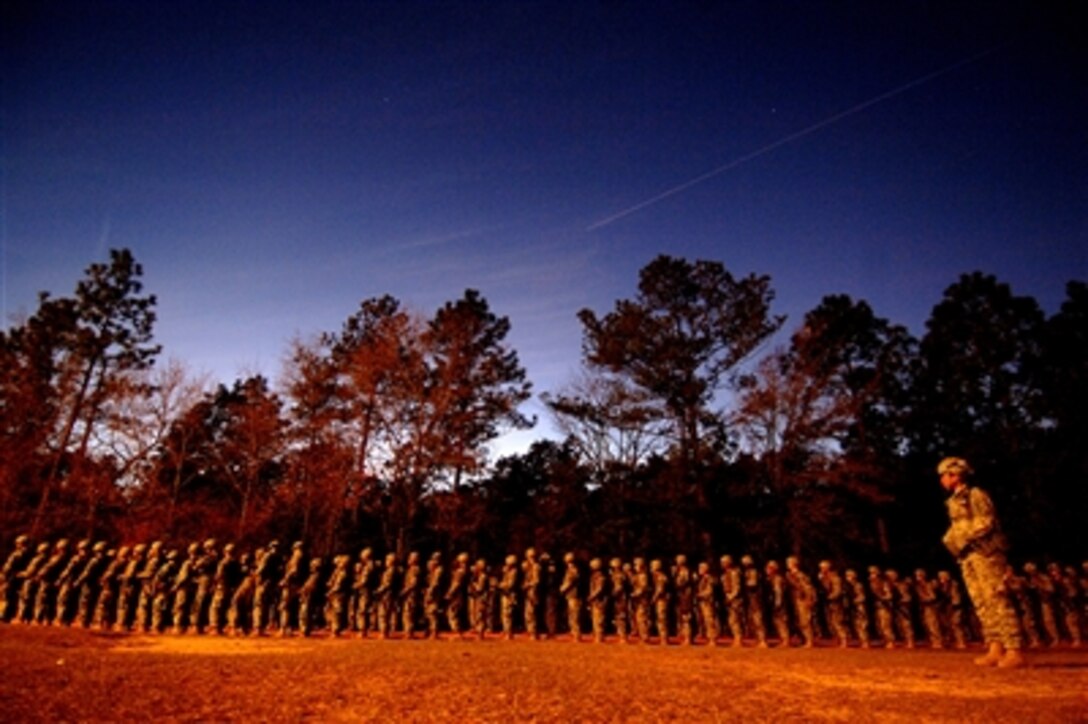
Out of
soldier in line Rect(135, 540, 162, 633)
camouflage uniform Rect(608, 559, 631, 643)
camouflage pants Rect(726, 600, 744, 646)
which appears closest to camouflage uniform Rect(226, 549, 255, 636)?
soldier in line Rect(135, 540, 162, 633)

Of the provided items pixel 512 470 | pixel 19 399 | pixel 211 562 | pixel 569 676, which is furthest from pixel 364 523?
pixel 569 676

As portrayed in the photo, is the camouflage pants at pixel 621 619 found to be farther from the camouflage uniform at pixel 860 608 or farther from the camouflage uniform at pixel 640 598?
the camouflage uniform at pixel 860 608

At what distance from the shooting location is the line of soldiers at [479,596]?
49.5ft

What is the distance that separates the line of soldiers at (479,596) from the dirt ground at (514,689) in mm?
6081

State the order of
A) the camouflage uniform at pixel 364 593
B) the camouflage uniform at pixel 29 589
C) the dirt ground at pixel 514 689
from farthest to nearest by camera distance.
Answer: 1. the camouflage uniform at pixel 29 589
2. the camouflage uniform at pixel 364 593
3. the dirt ground at pixel 514 689

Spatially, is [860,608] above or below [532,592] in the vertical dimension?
below

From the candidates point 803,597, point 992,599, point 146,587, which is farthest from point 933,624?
point 146,587

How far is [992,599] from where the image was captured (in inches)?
316

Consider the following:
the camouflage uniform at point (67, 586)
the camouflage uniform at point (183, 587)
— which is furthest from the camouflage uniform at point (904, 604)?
the camouflage uniform at point (67, 586)

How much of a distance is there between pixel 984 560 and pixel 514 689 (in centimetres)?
650

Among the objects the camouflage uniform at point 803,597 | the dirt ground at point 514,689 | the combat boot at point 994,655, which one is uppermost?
the camouflage uniform at point 803,597

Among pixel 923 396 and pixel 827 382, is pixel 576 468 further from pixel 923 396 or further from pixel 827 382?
pixel 923 396

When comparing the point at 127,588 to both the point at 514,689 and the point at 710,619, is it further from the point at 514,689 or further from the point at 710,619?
the point at 710,619

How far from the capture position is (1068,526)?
26000 mm
